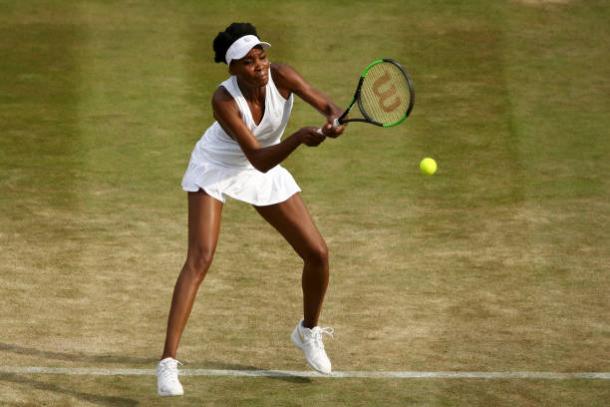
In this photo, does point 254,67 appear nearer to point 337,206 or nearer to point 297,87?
point 297,87

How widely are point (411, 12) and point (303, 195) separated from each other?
460 cm

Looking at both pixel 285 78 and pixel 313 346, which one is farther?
pixel 313 346

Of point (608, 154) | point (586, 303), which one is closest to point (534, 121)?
point (608, 154)

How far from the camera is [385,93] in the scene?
8.47m

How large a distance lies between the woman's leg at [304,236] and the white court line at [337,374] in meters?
0.58

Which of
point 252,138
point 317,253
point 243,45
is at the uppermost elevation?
point 243,45

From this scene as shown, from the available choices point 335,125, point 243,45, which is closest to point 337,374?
point 335,125

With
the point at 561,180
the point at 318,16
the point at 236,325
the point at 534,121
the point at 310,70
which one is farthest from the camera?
the point at 318,16

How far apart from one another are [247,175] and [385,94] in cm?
98

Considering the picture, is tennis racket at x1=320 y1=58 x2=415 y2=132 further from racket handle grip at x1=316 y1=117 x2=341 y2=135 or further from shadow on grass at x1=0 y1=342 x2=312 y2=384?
shadow on grass at x1=0 y1=342 x2=312 y2=384

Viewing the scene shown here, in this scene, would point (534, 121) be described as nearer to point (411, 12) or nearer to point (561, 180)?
point (561, 180)

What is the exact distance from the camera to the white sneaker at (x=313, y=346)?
8711 millimetres

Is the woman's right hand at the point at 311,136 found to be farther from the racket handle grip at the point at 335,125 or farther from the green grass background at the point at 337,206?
the green grass background at the point at 337,206

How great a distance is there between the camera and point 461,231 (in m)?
11.4
